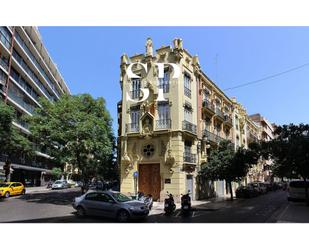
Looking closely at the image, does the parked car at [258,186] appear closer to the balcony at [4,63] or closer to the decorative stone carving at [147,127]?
the decorative stone carving at [147,127]

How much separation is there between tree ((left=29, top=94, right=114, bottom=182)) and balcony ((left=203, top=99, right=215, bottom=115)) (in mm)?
10516

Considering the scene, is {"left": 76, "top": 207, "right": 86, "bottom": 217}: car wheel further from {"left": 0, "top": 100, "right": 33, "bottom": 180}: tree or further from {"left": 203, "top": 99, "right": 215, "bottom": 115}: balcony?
{"left": 203, "top": 99, "right": 215, "bottom": 115}: balcony

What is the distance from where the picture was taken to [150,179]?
83.0 feet

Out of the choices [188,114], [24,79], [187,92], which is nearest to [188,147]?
[188,114]

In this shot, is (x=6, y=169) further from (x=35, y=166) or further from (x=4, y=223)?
(x=4, y=223)

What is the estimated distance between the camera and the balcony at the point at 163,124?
25.0m

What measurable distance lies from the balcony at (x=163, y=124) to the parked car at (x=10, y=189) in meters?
14.7

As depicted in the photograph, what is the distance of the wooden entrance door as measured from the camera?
25.0 meters

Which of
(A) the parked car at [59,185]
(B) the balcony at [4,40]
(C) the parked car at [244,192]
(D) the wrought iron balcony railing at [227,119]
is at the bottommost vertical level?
(C) the parked car at [244,192]

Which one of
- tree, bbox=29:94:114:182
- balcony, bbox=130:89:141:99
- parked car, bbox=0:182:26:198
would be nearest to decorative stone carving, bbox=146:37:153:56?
balcony, bbox=130:89:141:99

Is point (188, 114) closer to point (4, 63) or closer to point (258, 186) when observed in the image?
point (258, 186)

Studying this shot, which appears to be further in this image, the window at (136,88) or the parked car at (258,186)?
the parked car at (258,186)

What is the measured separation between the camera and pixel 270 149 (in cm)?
2167

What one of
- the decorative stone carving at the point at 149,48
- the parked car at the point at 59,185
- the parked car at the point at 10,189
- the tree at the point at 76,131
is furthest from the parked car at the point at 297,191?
the parked car at the point at 59,185
